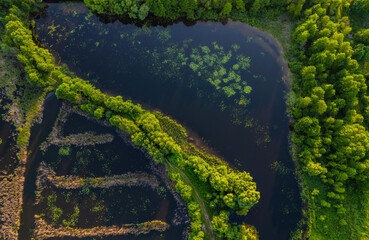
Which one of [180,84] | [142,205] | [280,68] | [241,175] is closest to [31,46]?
[180,84]

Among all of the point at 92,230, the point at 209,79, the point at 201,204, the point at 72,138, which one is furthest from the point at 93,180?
the point at 209,79

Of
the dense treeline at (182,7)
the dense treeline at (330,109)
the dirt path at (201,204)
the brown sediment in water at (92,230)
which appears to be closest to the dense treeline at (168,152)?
the dirt path at (201,204)

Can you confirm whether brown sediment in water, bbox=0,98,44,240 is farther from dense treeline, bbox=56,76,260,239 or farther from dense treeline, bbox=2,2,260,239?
dense treeline, bbox=56,76,260,239

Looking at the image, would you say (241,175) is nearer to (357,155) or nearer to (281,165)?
(281,165)

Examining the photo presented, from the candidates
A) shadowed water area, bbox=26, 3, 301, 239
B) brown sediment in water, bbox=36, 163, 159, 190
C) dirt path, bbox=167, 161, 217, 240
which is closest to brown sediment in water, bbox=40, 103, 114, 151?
brown sediment in water, bbox=36, 163, 159, 190

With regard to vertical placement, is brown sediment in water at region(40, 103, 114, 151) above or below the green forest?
below

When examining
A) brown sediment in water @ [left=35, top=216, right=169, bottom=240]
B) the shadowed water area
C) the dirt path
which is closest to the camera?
the dirt path
